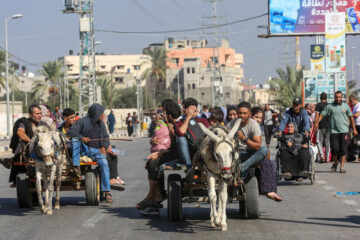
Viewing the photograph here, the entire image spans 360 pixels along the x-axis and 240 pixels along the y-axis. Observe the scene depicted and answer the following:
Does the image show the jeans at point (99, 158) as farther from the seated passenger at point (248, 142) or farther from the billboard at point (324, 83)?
the billboard at point (324, 83)

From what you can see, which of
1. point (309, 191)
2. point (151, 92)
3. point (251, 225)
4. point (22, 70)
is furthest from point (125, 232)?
point (22, 70)

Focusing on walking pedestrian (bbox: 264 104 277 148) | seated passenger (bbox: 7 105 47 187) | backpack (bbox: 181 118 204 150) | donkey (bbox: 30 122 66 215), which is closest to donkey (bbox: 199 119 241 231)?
backpack (bbox: 181 118 204 150)

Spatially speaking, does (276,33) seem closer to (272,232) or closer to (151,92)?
(272,232)

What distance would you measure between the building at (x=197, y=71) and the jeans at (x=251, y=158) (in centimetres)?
12856

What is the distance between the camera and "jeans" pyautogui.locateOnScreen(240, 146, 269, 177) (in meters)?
10.2

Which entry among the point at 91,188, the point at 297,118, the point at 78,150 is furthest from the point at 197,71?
the point at 91,188

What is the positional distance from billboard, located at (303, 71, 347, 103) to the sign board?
30.5 inches

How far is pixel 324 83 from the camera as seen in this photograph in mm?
34094

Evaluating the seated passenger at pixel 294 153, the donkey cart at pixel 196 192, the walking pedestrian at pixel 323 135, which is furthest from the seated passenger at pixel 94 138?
the walking pedestrian at pixel 323 135

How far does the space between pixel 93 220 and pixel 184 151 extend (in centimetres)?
169

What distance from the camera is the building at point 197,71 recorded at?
500 ft

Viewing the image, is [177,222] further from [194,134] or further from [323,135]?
[323,135]

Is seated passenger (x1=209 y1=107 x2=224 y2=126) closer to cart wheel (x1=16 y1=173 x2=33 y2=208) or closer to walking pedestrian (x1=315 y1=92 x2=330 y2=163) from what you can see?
cart wheel (x1=16 y1=173 x2=33 y2=208)

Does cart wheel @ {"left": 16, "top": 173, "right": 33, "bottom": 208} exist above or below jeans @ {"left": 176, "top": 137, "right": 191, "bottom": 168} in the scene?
below
